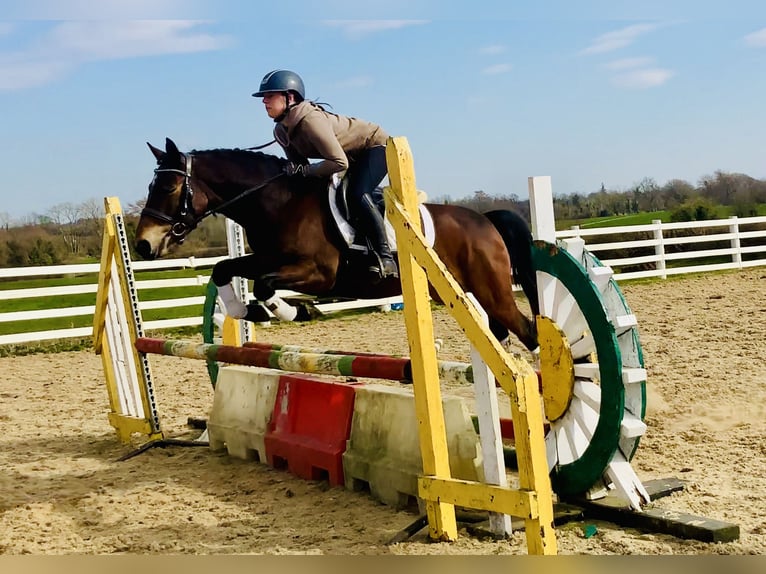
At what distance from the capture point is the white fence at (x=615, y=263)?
32.7 feet

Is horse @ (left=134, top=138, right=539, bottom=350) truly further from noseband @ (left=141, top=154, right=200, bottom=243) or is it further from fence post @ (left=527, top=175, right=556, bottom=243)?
fence post @ (left=527, top=175, right=556, bottom=243)

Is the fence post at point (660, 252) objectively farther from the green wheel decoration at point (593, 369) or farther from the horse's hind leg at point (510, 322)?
the green wheel decoration at point (593, 369)

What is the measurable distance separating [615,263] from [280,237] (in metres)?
10.4

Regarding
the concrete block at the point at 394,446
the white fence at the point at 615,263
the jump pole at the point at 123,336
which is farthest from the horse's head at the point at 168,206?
the white fence at the point at 615,263

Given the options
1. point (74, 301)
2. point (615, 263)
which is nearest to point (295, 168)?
point (74, 301)

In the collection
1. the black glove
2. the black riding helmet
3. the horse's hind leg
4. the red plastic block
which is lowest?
the red plastic block

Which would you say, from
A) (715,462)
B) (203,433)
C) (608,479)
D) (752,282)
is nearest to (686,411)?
(715,462)

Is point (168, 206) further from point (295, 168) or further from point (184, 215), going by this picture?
point (295, 168)

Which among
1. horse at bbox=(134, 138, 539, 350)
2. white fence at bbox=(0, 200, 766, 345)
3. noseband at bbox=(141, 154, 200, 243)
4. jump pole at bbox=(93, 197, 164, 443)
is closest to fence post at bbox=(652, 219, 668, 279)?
white fence at bbox=(0, 200, 766, 345)

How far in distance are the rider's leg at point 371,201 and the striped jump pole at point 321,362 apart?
2.18 feet

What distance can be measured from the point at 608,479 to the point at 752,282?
964cm

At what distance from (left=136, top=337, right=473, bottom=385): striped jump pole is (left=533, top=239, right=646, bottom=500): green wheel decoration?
0.39 meters

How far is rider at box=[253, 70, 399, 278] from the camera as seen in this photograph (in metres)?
3.87

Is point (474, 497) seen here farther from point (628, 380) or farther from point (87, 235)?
point (87, 235)
